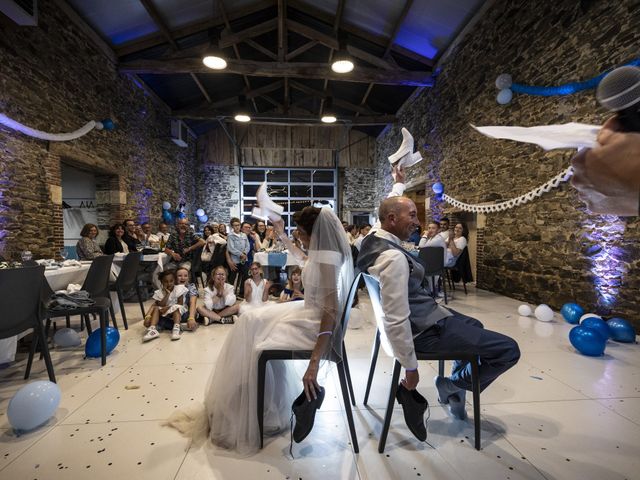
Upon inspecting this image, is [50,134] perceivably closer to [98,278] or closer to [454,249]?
[98,278]

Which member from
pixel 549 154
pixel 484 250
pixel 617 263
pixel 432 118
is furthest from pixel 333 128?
pixel 617 263

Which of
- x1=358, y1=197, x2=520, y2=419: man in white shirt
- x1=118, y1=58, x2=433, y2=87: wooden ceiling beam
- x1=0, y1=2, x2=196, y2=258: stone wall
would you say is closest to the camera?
x1=358, y1=197, x2=520, y2=419: man in white shirt

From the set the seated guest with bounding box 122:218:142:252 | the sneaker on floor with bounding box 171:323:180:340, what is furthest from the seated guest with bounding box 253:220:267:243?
the sneaker on floor with bounding box 171:323:180:340

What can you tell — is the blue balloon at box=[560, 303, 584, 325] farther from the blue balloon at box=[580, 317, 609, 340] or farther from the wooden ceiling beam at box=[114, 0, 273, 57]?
the wooden ceiling beam at box=[114, 0, 273, 57]

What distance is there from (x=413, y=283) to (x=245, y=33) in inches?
292

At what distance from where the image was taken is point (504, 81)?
188 inches

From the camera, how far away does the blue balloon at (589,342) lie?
8.97ft

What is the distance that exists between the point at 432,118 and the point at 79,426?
793 cm

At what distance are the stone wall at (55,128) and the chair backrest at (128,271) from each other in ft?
5.78

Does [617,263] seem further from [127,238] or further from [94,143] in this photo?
[94,143]

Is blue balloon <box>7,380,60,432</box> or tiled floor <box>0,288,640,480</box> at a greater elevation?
blue balloon <box>7,380,60,432</box>

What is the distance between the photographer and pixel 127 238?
5.60 meters

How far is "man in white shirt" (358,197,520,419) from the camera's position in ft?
4.66

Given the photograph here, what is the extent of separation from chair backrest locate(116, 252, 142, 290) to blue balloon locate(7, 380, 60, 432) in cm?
203
